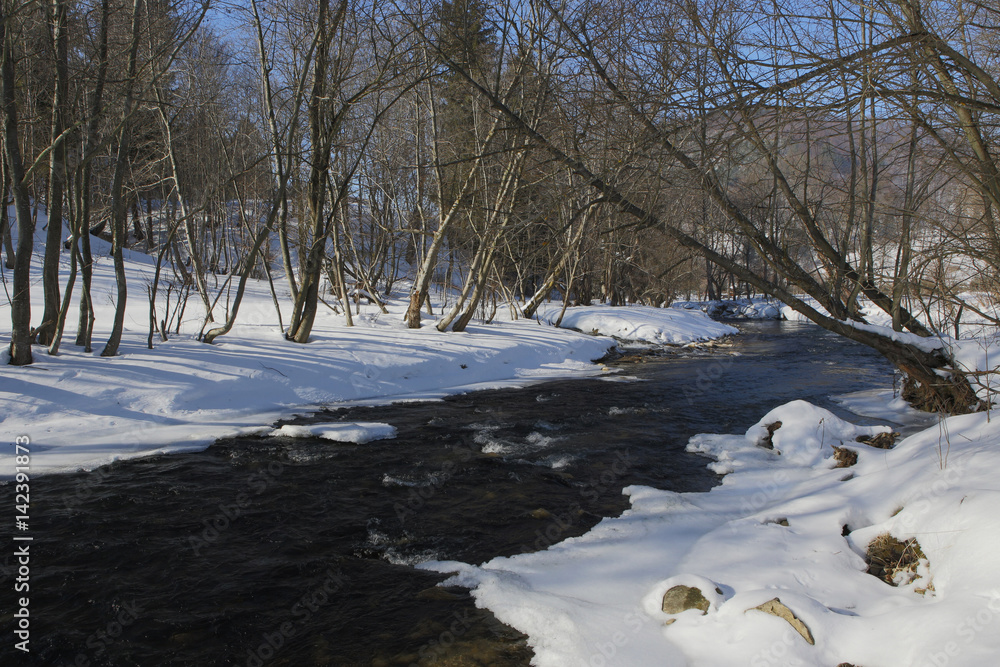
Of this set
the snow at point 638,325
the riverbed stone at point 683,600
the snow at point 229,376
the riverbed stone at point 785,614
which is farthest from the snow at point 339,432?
the snow at point 638,325

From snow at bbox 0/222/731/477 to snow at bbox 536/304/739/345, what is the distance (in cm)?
422

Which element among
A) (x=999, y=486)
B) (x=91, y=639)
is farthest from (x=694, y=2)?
(x=91, y=639)

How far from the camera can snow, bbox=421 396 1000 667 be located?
2848 millimetres

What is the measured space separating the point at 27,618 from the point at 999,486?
5829 mm

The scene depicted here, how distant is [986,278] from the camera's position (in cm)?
499

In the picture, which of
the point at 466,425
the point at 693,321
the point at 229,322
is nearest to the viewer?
the point at 466,425

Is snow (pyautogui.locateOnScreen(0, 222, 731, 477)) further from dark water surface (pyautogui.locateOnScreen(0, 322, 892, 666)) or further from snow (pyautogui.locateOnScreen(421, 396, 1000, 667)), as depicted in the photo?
snow (pyautogui.locateOnScreen(421, 396, 1000, 667))

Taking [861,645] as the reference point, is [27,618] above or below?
below

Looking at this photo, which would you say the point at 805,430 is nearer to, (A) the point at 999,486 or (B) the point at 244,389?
(A) the point at 999,486

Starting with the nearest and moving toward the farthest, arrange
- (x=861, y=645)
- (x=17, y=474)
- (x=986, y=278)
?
1. (x=861, y=645)
2. (x=986, y=278)
3. (x=17, y=474)

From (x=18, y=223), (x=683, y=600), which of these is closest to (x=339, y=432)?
(x=18, y=223)

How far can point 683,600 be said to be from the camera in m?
3.40

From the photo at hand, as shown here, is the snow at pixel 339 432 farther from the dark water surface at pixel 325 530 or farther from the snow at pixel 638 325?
the snow at pixel 638 325

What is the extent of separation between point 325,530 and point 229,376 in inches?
184
